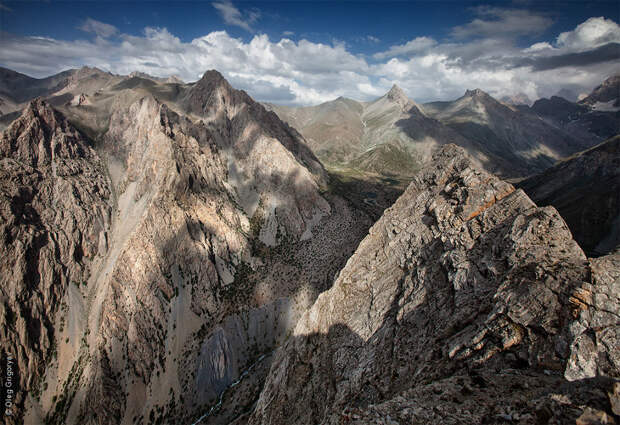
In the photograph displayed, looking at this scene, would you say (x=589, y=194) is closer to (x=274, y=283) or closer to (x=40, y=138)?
(x=274, y=283)

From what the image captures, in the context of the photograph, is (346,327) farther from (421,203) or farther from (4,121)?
(4,121)

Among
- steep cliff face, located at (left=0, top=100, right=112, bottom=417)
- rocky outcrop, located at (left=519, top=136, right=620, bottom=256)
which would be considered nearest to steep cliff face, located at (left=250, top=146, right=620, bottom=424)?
rocky outcrop, located at (left=519, top=136, right=620, bottom=256)

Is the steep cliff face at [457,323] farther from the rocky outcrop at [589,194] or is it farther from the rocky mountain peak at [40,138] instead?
the rocky mountain peak at [40,138]

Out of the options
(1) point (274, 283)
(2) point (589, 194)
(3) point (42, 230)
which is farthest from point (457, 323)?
(2) point (589, 194)

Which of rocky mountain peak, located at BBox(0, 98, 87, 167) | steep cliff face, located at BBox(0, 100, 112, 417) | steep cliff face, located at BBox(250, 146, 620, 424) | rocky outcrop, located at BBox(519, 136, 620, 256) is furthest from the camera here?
rocky mountain peak, located at BBox(0, 98, 87, 167)

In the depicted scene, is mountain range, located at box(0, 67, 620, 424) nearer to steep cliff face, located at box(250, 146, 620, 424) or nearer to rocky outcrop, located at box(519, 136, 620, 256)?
steep cliff face, located at box(250, 146, 620, 424)

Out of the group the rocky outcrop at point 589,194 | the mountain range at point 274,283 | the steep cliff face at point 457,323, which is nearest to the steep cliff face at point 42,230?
the mountain range at point 274,283

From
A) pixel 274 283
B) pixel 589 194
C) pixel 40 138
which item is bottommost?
pixel 274 283
